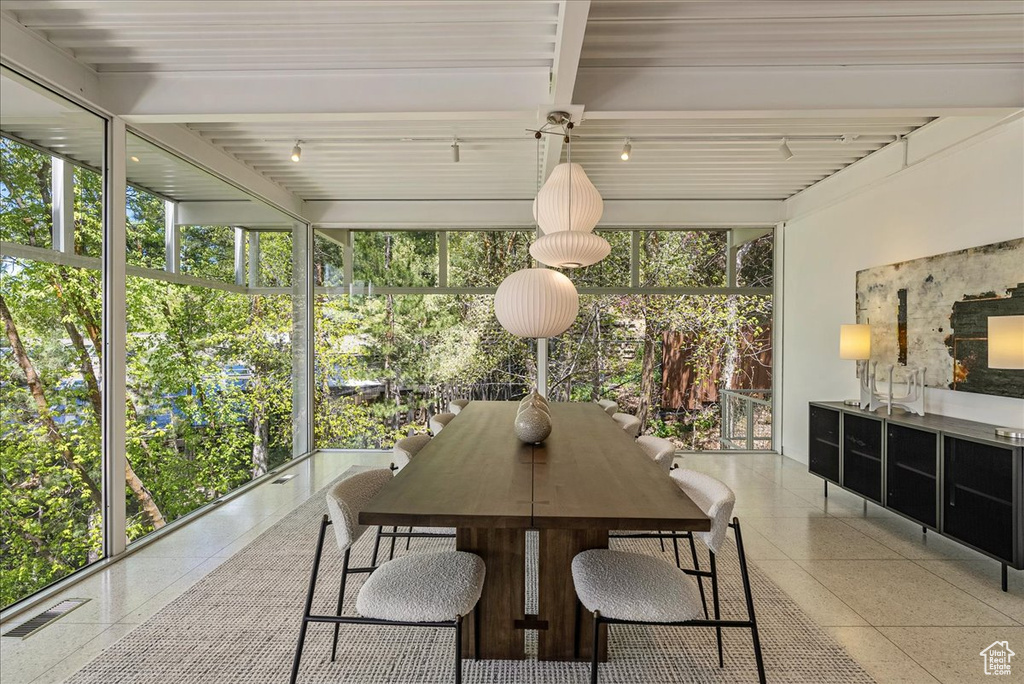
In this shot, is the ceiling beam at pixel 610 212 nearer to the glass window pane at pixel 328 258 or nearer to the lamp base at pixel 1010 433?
the glass window pane at pixel 328 258

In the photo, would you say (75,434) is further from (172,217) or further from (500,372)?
(500,372)

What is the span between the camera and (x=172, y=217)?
3709 millimetres

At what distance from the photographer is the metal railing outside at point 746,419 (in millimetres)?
6195

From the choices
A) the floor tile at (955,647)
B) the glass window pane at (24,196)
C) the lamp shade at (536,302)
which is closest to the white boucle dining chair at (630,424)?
the lamp shade at (536,302)

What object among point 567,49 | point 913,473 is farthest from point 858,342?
point 567,49

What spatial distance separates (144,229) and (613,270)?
4.65 meters

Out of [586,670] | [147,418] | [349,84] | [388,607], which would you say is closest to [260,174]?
[349,84]

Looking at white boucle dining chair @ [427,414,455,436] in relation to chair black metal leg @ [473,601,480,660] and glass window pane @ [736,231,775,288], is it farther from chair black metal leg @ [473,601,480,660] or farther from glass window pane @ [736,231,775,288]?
glass window pane @ [736,231,775,288]

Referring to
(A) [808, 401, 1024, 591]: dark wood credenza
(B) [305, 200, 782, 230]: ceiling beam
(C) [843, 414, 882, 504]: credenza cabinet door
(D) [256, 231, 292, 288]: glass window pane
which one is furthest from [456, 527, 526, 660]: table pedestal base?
(B) [305, 200, 782, 230]: ceiling beam

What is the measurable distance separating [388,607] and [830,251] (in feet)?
17.6

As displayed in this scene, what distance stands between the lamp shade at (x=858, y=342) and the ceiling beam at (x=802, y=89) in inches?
68.6

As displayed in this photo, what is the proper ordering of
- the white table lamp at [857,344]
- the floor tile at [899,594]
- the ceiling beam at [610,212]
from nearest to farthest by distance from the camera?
the floor tile at [899,594] < the white table lamp at [857,344] < the ceiling beam at [610,212]

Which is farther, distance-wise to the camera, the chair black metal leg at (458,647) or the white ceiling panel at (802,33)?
the white ceiling panel at (802,33)

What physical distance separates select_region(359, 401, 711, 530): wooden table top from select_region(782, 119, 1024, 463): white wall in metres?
2.89
